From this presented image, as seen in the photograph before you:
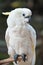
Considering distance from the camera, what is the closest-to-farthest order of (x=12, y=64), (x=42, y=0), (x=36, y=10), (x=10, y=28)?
1. (x=10, y=28)
2. (x=12, y=64)
3. (x=36, y=10)
4. (x=42, y=0)

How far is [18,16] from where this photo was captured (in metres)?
0.87

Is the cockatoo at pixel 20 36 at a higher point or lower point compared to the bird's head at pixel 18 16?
lower

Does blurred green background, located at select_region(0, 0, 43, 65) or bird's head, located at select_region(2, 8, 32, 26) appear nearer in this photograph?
bird's head, located at select_region(2, 8, 32, 26)

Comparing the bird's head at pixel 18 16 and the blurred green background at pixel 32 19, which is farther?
the blurred green background at pixel 32 19

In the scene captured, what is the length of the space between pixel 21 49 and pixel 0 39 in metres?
0.16

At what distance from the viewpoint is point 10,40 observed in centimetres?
93

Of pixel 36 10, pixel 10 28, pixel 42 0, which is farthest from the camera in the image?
pixel 42 0

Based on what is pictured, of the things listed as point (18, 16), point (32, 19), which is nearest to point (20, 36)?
point (18, 16)

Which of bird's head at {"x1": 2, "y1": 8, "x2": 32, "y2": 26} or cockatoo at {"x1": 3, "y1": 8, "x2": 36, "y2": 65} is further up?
bird's head at {"x1": 2, "y1": 8, "x2": 32, "y2": 26}

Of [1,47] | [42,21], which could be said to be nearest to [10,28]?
[1,47]

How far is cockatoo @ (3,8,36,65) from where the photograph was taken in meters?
0.87

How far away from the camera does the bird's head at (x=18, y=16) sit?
2.82 ft

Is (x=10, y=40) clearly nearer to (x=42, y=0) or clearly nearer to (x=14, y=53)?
(x=14, y=53)

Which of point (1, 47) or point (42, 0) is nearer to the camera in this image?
point (1, 47)
